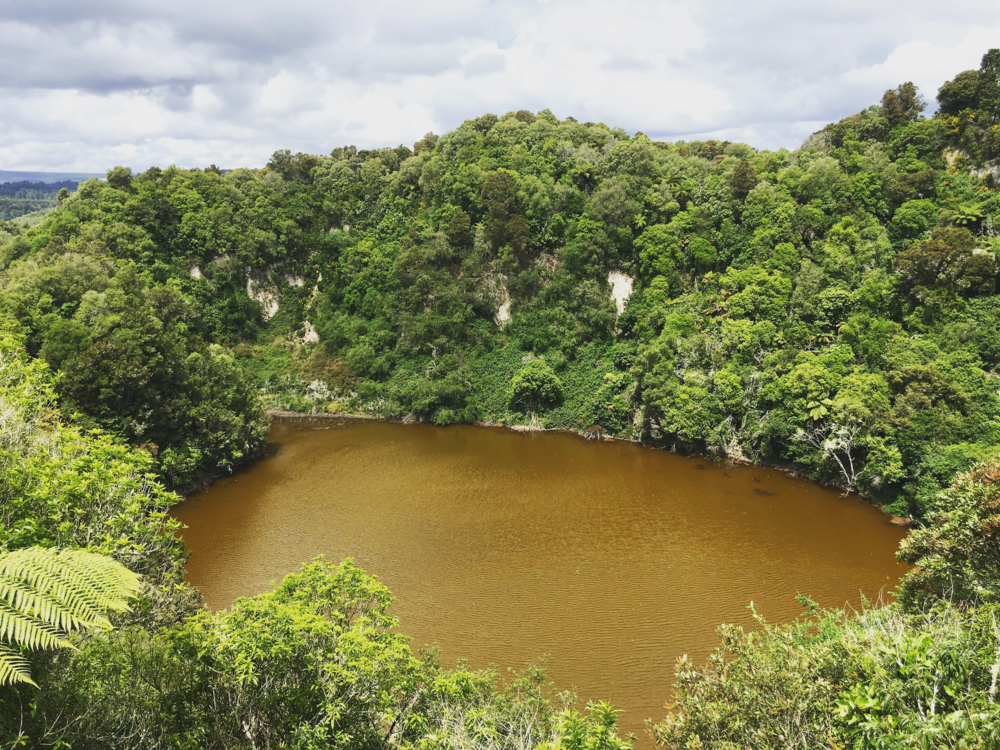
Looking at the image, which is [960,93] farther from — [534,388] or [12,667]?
[12,667]

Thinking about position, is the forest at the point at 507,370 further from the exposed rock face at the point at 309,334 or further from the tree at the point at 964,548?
the exposed rock face at the point at 309,334

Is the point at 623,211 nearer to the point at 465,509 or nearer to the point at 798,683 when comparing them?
the point at 465,509

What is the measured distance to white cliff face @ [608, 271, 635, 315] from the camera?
3778cm

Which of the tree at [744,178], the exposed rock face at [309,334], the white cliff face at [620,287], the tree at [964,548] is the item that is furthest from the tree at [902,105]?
the exposed rock face at [309,334]

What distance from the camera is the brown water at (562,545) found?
52.0ft

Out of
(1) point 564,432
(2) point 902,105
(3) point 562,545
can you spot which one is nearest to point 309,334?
(1) point 564,432

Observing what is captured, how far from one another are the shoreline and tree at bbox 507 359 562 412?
1.74 m

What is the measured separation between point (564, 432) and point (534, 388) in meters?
3.60

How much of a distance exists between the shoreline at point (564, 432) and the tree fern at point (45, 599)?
22978mm

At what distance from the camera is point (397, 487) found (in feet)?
85.4

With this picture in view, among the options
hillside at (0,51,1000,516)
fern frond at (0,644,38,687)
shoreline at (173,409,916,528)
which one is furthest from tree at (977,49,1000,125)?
fern frond at (0,644,38,687)

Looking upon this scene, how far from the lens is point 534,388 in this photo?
3344 cm

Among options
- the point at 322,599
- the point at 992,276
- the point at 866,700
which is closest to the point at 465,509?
the point at 322,599

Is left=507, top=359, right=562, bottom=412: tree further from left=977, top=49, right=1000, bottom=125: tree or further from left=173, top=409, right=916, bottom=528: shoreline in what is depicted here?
left=977, top=49, right=1000, bottom=125: tree
